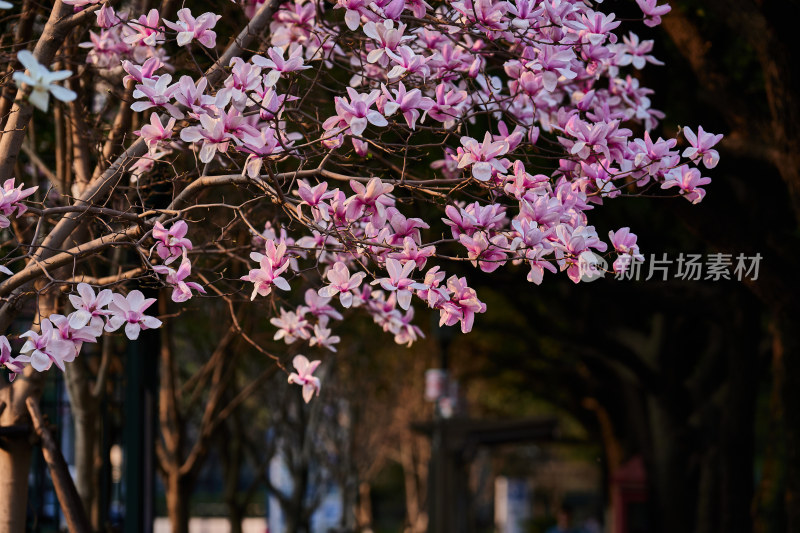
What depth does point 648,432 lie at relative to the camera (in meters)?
16.0

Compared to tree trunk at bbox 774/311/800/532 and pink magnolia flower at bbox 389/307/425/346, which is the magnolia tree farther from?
tree trunk at bbox 774/311/800/532

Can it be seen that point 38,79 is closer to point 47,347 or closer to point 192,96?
point 192,96

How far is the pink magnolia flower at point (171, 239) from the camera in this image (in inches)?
171

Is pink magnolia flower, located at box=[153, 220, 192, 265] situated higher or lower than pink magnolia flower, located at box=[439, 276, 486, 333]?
higher

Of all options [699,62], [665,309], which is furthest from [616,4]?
[665,309]

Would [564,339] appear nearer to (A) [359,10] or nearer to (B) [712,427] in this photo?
(B) [712,427]

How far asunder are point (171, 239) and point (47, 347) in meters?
0.71

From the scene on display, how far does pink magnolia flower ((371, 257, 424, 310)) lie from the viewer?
13.4 ft

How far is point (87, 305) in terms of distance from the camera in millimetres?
3984

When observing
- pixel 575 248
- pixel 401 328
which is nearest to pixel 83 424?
pixel 401 328

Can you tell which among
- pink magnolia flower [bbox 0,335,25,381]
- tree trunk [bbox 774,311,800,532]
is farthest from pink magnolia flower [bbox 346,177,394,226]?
tree trunk [bbox 774,311,800,532]

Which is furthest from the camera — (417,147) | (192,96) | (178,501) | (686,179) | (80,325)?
(178,501)

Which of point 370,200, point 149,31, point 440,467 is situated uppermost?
point 149,31

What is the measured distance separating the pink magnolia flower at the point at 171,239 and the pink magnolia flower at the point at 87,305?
43 cm
